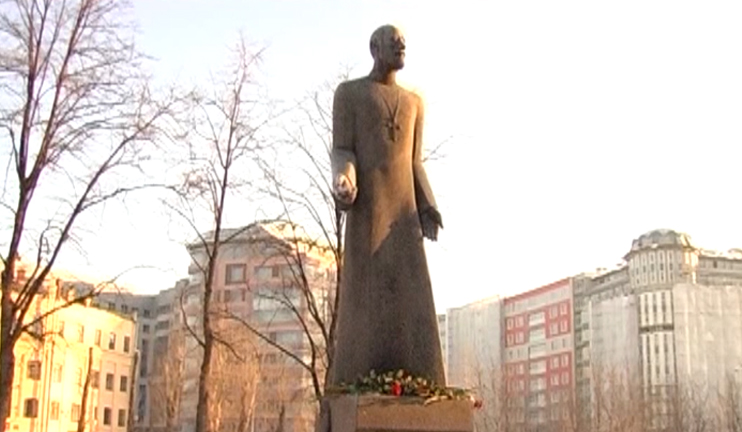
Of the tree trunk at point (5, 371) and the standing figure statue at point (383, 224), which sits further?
the tree trunk at point (5, 371)

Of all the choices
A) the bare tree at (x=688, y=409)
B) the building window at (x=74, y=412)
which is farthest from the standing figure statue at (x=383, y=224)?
the building window at (x=74, y=412)

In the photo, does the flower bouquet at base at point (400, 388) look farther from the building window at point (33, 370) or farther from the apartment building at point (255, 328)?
the building window at point (33, 370)

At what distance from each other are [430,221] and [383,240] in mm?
541

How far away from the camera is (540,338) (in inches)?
4946

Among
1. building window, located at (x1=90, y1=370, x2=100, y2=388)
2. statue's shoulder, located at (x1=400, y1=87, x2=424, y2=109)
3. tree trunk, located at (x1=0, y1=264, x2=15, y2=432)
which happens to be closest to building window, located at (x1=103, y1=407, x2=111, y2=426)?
building window, located at (x1=90, y1=370, x2=100, y2=388)

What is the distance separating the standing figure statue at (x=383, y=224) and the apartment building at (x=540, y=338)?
10897cm

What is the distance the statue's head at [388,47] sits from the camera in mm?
8922

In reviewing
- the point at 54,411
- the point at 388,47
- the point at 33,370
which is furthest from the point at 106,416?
the point at 388,47

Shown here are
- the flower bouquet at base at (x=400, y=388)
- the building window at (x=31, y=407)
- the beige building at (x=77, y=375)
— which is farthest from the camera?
the building window at (x=31, y=407)

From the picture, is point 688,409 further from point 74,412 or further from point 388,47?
point 388,47

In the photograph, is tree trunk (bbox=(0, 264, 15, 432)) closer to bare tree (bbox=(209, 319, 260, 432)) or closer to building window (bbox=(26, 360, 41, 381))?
bare tree (bbox=(209, 319, 260, 432))

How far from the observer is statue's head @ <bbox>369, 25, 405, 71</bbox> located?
8.92 m

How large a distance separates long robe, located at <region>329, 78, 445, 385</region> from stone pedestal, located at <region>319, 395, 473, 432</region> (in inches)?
17.7

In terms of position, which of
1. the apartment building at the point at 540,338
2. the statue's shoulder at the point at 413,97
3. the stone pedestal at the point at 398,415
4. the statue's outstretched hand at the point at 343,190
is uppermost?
the apartment building at the point at 540,338
